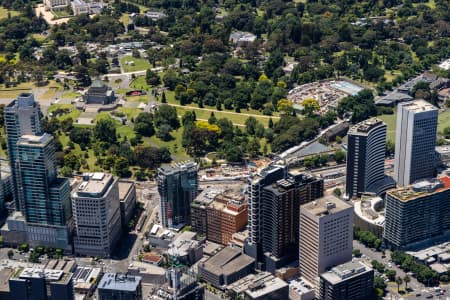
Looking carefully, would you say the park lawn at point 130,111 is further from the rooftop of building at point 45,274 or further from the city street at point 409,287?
the rooftop of building at point 45,274

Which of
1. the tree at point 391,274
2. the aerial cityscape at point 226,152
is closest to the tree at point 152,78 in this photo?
the aerial cityscape at point 226,152

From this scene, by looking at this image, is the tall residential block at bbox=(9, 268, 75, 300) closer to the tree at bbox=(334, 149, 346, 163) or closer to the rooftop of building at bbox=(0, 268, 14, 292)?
the rooftop of building at bbox=(0, 268, 14, 292)

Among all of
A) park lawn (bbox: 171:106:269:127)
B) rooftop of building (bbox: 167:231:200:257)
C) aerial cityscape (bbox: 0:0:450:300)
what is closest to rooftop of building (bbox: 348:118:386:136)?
aerial cityscape (bbox: 0:0:450:300)

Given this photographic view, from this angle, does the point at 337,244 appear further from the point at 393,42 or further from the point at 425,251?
the point at 393,42

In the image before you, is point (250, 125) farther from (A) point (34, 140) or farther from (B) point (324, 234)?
(B) point (324, 234)

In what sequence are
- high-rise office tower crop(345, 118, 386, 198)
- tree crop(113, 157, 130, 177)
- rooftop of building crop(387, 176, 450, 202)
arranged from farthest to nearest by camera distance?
1. tree crop(113, 157, 130, 177)
2. high-rise office tower crop(345, 118, 386, 198)
3. rooftop of building crop(387, 176, 450, 202)

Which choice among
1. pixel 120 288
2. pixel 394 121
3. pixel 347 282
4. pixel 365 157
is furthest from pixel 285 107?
pixel 120 288
